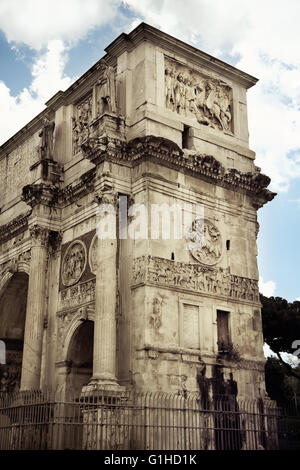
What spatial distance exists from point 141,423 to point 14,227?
9.83 meters

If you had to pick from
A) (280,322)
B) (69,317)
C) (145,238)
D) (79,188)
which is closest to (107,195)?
(145,238)

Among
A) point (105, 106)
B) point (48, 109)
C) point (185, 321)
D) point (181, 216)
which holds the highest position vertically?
point (48, 109)

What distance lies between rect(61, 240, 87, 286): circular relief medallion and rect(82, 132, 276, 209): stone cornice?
2.84m

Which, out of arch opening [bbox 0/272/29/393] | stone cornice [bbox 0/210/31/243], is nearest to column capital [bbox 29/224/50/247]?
stone cornice [bbox 0/210/31/243]

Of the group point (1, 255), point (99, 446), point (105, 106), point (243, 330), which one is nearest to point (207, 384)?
point (243, 330)

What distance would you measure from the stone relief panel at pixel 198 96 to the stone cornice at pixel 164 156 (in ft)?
5.42

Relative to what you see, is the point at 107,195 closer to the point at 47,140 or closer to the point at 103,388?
the point at 47,140

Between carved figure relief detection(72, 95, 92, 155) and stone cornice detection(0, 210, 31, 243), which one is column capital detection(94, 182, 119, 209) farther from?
stone cornice detection(0, 210, 31, 243)

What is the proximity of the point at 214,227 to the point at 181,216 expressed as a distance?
52.1 inches

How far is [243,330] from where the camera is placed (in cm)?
1758

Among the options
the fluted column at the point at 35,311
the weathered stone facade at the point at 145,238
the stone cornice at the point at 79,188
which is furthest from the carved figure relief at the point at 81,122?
the fluted column at the point at 35,311

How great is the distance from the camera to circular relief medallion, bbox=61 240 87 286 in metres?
18.0

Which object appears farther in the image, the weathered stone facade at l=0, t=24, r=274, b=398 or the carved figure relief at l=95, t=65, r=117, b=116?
the carved figure relief at l=95, t=65, r=117, b=116

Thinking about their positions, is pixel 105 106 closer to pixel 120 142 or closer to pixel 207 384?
pixel 120 142
